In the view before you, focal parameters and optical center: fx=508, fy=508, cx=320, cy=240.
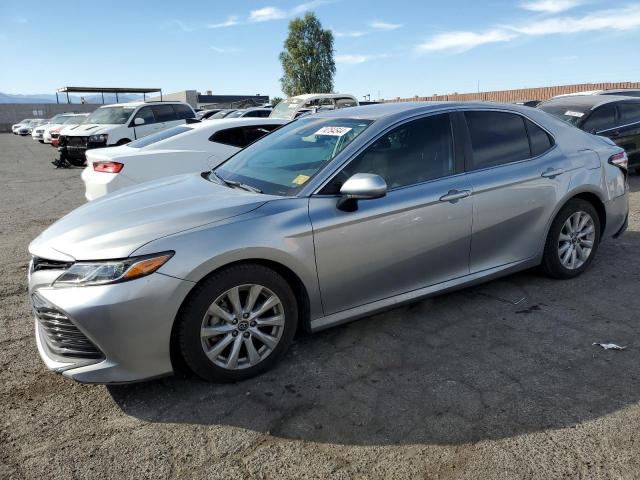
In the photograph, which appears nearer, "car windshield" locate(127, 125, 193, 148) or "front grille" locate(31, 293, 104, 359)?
"front grille" locate(31, 293, 104, 359)

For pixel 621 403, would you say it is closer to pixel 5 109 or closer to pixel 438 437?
pixel 438 437

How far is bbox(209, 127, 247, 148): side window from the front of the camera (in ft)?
24.5

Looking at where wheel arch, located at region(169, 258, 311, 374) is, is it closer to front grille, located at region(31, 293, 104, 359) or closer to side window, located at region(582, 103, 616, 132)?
front grille, located at region(31, 293, 104, 359)

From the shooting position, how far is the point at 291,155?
12.3 ft

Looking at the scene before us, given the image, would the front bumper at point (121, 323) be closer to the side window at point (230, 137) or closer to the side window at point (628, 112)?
the side window at point (230, 137)

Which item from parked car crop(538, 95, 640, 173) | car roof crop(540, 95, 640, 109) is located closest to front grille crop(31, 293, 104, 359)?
parked car crop(538, 95, 640, 173)

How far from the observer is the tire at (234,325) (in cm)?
280

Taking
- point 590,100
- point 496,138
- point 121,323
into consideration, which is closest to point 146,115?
point 590,100

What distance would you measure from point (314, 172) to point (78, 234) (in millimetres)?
1481

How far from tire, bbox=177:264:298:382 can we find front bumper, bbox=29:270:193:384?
111mm

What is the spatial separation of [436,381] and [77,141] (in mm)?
14171

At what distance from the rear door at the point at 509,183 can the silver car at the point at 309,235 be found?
0.04 feet

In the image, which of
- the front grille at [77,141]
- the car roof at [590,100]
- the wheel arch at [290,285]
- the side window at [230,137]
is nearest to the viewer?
the wheel arch at [290,285]

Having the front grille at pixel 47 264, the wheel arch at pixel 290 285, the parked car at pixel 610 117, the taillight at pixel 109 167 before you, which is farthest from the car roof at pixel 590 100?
the front grille at pixel 47 264
